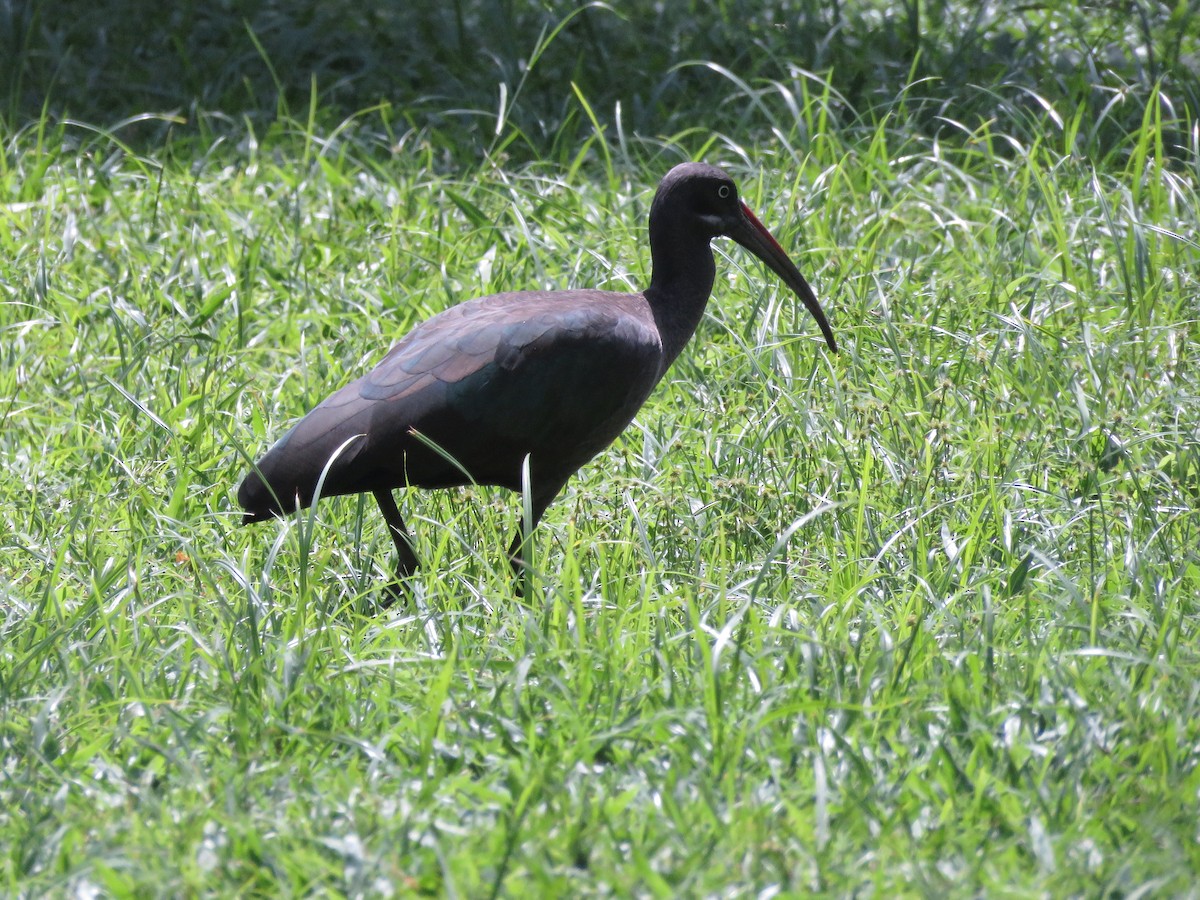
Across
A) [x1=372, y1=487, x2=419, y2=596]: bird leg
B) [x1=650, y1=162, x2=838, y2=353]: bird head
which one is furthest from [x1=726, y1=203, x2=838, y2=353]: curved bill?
[x1=372, y1=487, x2=419, y2=596]: bird leg

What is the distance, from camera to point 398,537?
160 inches

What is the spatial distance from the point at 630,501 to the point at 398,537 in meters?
0.60

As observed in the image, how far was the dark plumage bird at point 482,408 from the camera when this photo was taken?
3878 mm

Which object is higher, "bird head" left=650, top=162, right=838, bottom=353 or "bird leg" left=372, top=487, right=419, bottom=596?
"bird head" left=650, top=162, right=838, bottom=353

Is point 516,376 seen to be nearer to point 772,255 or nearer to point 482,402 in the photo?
point 482,402

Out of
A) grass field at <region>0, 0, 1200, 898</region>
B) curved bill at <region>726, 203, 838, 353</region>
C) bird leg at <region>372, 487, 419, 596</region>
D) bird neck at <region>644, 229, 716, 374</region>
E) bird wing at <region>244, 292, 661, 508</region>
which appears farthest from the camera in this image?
curved bill at <region>726, 203, 838, 353</region>

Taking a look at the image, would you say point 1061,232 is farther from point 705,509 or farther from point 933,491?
point 705,509

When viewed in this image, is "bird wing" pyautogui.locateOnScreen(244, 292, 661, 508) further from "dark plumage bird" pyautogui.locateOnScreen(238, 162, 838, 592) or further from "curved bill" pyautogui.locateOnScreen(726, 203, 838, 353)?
"curved bill" pyautogui.locateOnScreen(726, 203, 838, 353)

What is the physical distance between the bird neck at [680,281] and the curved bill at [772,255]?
0.16 metres

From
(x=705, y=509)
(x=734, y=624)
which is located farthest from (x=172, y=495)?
(x=734, y=624)

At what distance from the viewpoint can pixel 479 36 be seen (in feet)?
24.6

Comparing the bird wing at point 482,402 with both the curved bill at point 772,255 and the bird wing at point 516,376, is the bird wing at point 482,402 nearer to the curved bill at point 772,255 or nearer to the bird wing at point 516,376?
the bird wing at point 516,376

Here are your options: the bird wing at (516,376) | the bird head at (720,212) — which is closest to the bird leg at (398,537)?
the bird wing at (516,376)

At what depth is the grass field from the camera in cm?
277
